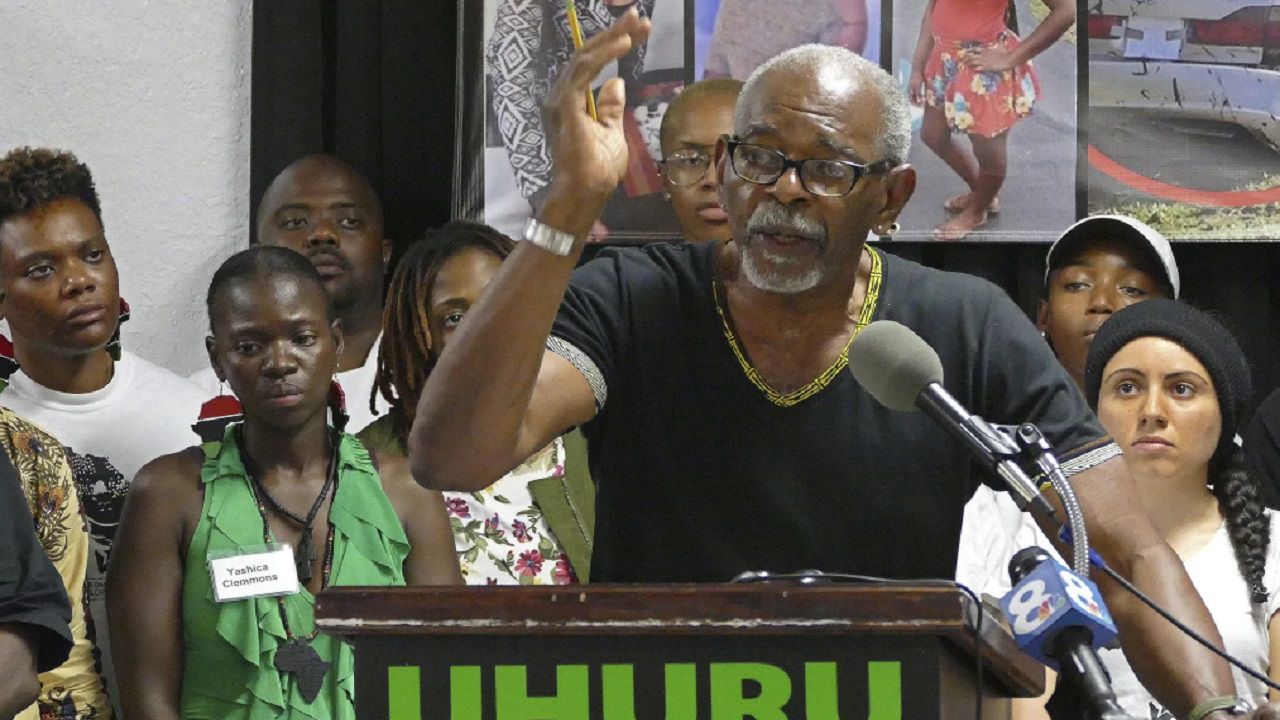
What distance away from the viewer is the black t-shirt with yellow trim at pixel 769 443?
2.46 m

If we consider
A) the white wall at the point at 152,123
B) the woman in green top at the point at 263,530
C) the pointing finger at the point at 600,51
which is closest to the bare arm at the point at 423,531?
the woman in green top at the point at 263,530

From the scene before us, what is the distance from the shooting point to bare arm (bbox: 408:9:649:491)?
2.03 metres

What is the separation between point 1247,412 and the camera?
3.54 metres

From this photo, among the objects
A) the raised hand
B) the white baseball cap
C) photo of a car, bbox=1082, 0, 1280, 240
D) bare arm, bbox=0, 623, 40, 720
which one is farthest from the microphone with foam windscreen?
photo of a car, bbox=1082, 0, 1280, 240

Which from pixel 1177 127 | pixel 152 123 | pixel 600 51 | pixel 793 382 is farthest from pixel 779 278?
pixel 152 123

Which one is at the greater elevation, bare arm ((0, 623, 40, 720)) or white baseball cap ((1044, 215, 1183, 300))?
white baseball cap ((1044, 215, 1183, 300))

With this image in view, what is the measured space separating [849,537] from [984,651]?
0.74m

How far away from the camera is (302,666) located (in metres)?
3.09

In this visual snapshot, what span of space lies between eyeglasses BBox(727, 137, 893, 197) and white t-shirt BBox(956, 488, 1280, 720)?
112 centimetres

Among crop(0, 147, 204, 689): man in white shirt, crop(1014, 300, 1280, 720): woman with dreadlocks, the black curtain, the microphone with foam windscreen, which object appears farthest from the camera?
the black curtain

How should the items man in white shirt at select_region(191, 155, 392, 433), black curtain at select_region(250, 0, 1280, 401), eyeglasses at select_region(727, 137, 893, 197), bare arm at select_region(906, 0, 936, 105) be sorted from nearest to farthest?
eyeglasses at select_region(727, 137, 893, 197), man in white shirt at select_region(191, 155, 392, 433), bare arm at select_region(906, 0, 936, 105), black curtain at select_region(250, 0, 1280, 401)

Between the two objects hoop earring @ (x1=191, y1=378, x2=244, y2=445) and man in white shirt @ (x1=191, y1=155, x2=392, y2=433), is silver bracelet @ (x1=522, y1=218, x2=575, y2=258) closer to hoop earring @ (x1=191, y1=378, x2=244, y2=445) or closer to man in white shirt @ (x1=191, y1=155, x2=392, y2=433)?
hoop earring @ (x1=191, y1=378, x2=244, y2=445)

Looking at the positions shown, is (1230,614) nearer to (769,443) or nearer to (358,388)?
(769,443)

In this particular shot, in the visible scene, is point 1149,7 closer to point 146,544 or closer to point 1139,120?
point 1139,120
